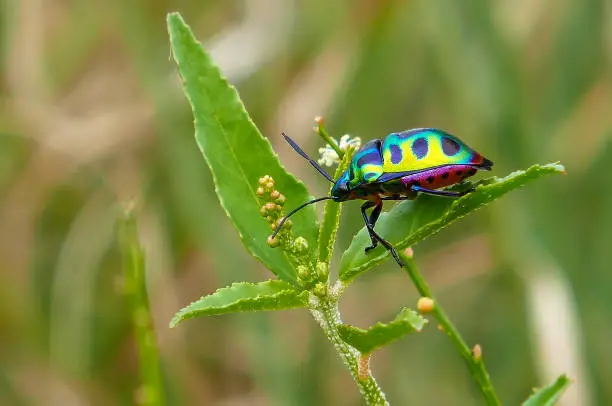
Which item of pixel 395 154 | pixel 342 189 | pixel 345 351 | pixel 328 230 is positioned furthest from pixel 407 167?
pixel 345 351

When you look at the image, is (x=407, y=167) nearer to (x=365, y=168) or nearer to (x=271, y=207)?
(x=365, y=168)

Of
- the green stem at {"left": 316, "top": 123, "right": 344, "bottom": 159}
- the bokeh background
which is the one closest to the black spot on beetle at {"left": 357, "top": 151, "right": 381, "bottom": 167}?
the green stem at {"left": 316, "top": 123, "right": 344, "bottom": 159}

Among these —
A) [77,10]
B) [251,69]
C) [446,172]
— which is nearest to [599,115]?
[251,69]

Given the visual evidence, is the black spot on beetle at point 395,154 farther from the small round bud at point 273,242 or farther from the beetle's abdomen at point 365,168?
the small round bud at point 273,242

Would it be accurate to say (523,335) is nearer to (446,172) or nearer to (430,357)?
(430,357)

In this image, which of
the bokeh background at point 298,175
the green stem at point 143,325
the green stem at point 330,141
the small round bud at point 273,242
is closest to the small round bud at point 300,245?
the small round bud at point 273,242

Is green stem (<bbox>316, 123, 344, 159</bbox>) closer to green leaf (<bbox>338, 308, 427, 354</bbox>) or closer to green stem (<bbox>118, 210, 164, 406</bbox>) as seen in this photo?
green leaf (<bbox>338, 308, 427, 354</bbox>)
